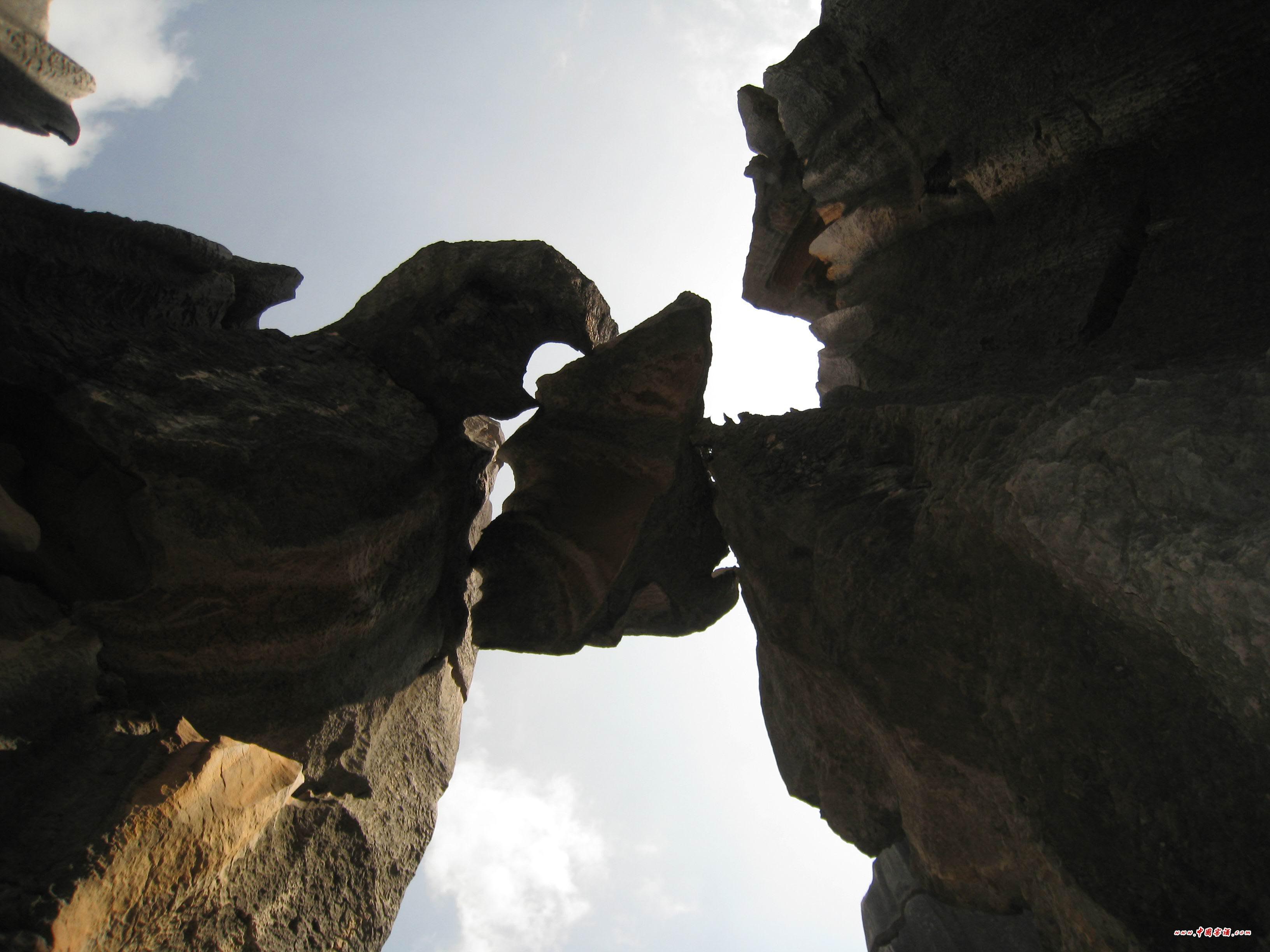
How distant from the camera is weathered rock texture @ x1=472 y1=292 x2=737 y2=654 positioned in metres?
3.88

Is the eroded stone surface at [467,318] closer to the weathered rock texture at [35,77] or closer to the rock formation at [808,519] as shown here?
the rock formation at [808,519]

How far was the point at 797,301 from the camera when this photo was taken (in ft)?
17.9

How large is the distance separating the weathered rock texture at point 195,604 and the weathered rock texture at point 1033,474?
1765mm

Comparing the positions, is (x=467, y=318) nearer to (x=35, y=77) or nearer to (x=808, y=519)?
(x=808, y=519)

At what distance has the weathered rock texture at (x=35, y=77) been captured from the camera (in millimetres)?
6816

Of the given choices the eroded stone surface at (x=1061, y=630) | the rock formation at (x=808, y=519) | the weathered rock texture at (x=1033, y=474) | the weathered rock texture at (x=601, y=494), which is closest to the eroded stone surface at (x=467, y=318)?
the rock formation at (x=808, y=519)

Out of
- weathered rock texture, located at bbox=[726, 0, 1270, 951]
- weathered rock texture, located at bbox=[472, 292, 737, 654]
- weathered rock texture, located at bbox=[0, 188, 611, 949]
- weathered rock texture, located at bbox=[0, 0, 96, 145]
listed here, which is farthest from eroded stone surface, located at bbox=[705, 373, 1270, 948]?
weathered rock texture, located at bbox=[0, 0, 96, 145]

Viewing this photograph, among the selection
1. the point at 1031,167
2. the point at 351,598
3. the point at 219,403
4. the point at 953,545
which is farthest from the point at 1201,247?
the point at 219,403

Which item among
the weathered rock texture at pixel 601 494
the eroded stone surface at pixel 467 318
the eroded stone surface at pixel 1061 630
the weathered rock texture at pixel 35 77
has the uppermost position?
the weathered rock texture at pixel 35 77

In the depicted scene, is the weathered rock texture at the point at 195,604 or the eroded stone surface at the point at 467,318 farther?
the eroded stone surface at the point at 467,318

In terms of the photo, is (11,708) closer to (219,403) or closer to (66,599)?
(66,599)

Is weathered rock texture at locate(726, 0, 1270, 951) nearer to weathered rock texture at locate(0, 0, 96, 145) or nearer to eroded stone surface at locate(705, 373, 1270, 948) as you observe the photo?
eroded stone surface at locate(705, 373, 1270, 948)

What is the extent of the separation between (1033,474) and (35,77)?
30.6 feet

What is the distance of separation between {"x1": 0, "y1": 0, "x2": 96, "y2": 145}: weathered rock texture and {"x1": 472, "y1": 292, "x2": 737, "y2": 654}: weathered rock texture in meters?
6.55
